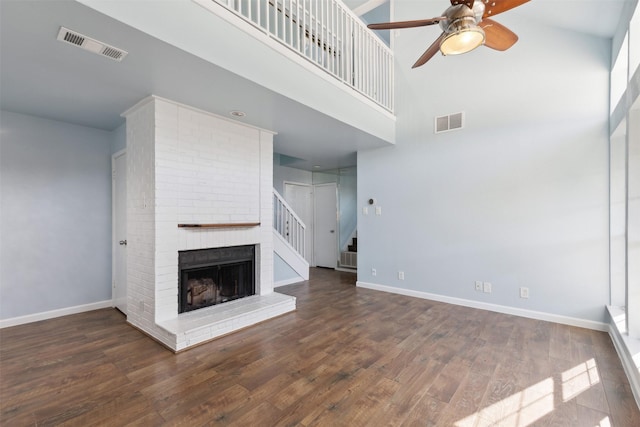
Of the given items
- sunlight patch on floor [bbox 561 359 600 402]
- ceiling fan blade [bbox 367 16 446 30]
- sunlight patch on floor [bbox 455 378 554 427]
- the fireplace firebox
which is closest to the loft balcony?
ceiling fan blade [bbox 367 16 446 30]

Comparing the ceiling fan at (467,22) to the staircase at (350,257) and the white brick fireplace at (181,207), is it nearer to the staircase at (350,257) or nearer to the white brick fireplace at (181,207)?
the white brick fireplace at (181,207)

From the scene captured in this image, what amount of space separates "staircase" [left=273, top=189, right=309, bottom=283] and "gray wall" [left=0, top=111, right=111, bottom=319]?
2.55 meters

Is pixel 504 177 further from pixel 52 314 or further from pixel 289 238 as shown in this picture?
pixel 52 314

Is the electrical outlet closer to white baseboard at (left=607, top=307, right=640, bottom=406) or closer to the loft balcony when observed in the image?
white baseboard at (left=607, top=307, right=640, bottom=406)

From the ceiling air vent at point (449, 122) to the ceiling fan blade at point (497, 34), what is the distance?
1779 mm

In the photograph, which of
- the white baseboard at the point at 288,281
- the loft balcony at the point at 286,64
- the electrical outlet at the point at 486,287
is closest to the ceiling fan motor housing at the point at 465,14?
the loft balcony at the point at 286,64

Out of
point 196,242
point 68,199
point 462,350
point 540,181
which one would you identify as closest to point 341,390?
point 462,350

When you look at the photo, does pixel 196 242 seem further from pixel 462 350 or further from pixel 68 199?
pixel 462 350

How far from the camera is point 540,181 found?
11.5 feet

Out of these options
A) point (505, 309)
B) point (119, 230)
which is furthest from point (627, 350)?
point (119, 230)

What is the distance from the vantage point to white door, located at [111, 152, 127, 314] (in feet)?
12.1

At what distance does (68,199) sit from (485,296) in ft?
18.8

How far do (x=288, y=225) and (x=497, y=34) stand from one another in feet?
13.7

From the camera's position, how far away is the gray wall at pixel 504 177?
3.26m
